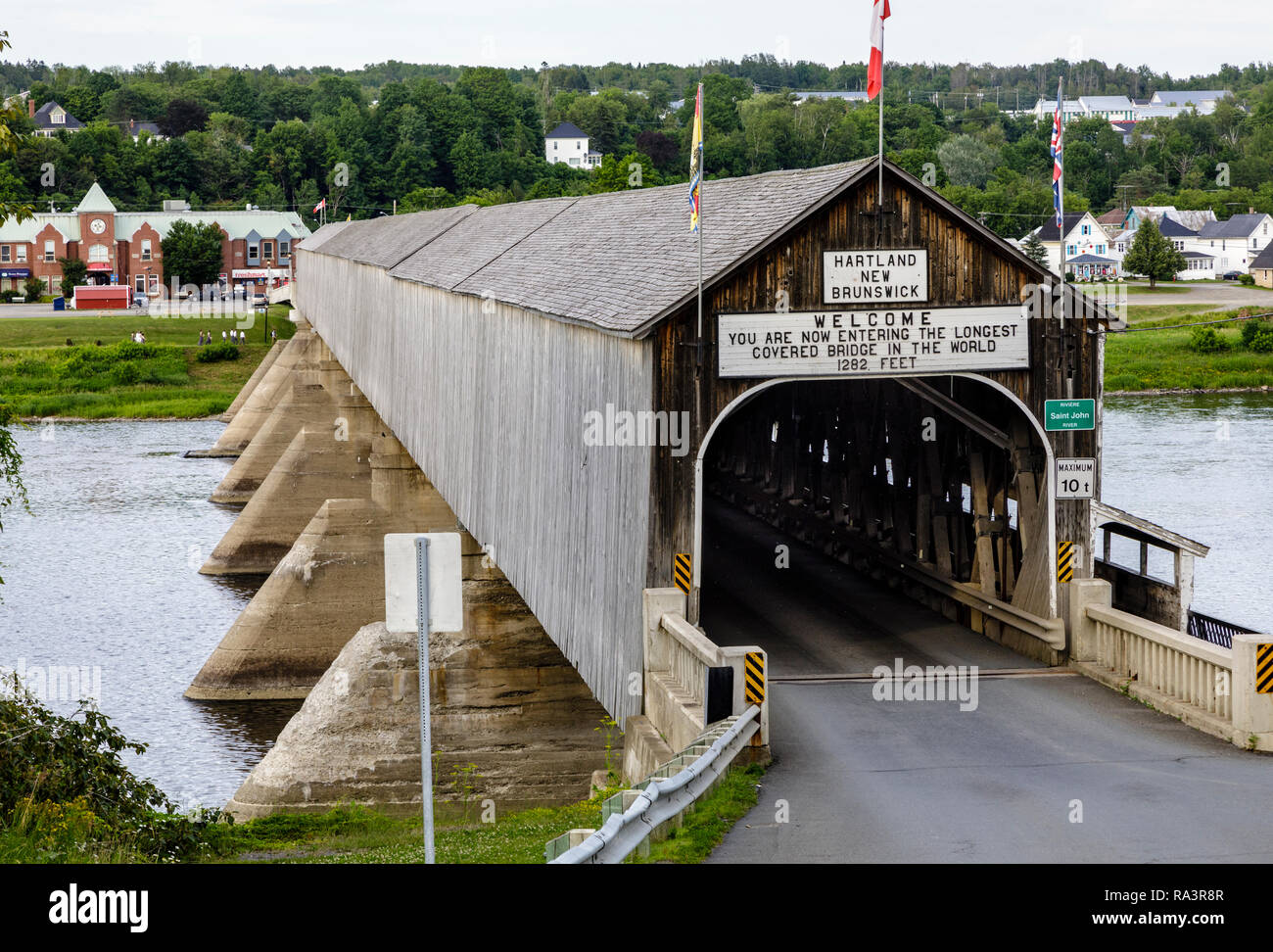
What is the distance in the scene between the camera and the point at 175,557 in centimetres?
4103

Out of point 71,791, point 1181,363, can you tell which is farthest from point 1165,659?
point 1181,363

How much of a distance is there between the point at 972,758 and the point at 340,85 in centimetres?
19097

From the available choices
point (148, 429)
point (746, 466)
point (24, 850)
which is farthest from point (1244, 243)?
point (24, 850)

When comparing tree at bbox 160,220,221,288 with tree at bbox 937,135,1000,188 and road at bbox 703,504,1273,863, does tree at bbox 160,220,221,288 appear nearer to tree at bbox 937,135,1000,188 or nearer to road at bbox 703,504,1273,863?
tree at bbox 937,135,1000,188

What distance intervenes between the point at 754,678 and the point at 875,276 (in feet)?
14.4

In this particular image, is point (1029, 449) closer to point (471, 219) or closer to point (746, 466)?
point (746, 466)

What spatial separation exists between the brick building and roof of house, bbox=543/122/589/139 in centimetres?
7913

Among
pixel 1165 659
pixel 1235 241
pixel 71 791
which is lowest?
pixel 71 791

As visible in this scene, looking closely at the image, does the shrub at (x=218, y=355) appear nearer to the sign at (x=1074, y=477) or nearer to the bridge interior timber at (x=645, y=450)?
the bridge interior timber at (x=645, y=450)

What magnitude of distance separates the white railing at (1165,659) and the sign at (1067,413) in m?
1.72

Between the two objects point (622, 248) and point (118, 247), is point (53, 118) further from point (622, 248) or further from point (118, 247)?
point (622, 248)

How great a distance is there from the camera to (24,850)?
34.4 ft

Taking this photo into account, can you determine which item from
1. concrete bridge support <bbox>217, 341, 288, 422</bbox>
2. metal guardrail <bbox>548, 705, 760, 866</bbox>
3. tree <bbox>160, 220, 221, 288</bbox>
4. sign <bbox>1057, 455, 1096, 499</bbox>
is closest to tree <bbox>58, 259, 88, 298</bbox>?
tree <bbox>160, 220, 221, 288</bbox>
